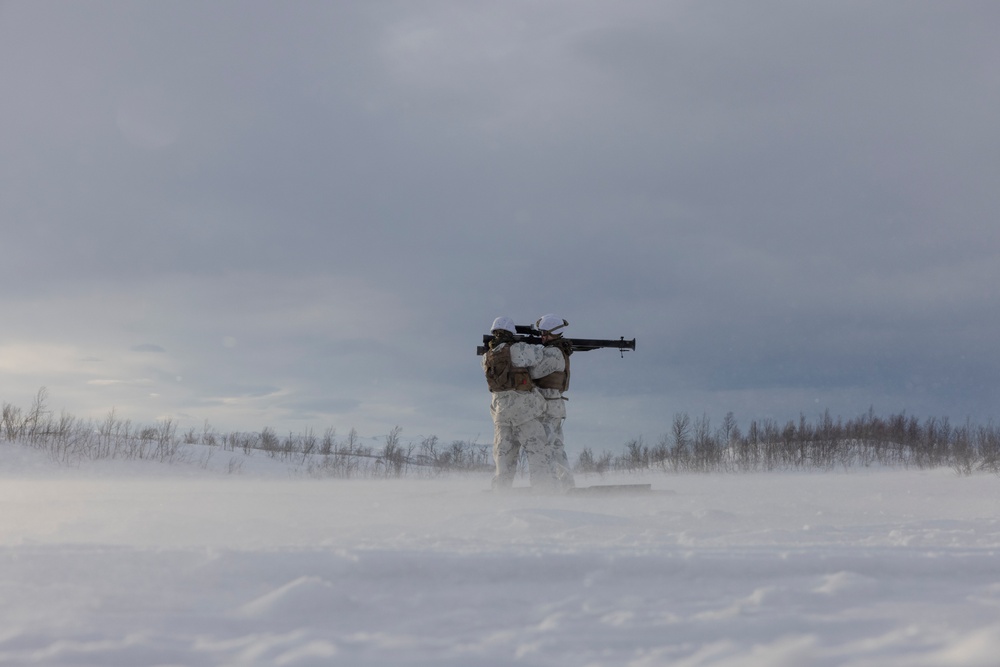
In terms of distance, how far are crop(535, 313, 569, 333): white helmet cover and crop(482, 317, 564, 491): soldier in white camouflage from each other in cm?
44

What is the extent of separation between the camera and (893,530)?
16.1 ft

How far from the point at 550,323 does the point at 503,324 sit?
75cm

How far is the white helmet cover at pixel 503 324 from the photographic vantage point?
1002 centimetres

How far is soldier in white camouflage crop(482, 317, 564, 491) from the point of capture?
9781 mm

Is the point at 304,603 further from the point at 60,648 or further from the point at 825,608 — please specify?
the point at 825,608

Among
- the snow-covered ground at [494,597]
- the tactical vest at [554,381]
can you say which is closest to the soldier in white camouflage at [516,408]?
the tactical vest at [554,381]

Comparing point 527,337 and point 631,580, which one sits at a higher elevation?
point 527,337

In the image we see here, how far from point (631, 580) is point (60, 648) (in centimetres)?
210

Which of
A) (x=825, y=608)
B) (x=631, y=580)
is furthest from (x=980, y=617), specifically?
(x=631, y=580)

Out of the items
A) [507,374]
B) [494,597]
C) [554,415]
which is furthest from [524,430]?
[494,597]

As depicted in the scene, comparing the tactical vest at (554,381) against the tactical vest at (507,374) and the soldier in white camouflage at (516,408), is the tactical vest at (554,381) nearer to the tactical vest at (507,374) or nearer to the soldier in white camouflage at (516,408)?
the soldier in white camouflage at (516,408)

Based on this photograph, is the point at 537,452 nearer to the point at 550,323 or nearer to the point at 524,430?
the point at 524,430

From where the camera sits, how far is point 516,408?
32.2 ft

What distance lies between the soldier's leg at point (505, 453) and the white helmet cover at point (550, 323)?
59.7 inches
